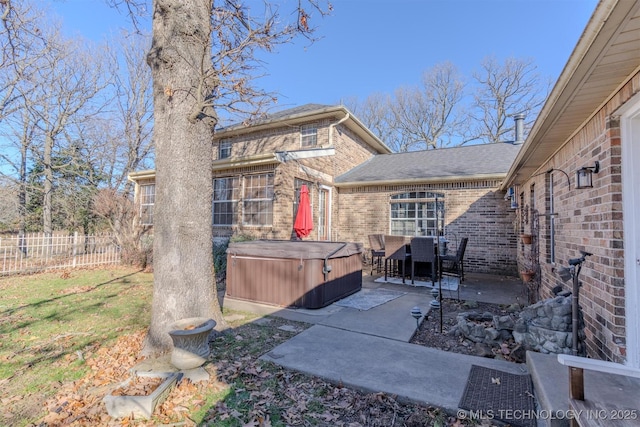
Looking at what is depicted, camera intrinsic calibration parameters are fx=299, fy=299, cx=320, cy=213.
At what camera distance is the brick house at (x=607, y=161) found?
192 cm

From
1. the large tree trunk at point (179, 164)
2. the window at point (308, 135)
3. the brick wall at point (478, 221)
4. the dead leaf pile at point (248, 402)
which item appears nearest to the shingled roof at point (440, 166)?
the brick wall at point (478, 221)

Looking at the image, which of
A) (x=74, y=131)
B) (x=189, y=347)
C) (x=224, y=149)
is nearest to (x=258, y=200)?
(x=224, y=149)

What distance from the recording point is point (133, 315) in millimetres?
4875

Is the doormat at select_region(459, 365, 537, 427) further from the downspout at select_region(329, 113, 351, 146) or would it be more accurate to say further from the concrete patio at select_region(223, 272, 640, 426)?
the downspout at select_region(329, 113, 351, 146)

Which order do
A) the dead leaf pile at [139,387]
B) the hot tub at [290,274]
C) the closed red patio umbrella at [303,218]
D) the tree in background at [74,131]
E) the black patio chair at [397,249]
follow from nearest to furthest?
the dead leaf pile at [139,387] → the hot tub at [290,274] → the black patio chair at [397,249] → the closed red patio umbrella at [303,218] → the tree in background at [74,131]

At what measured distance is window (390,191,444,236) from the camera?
32.4 ft

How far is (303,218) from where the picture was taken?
8.54m

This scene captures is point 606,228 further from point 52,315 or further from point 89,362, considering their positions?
point 52,315

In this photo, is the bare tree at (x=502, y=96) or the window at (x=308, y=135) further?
the bare tree at (x=502, y=96)

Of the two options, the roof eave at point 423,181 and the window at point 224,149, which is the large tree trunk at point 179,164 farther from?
the window at point 224,149

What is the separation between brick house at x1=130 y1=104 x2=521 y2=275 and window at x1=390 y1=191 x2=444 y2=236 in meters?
0.03

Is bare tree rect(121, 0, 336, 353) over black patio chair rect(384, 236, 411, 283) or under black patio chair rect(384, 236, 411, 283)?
over

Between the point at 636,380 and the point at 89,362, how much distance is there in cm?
489

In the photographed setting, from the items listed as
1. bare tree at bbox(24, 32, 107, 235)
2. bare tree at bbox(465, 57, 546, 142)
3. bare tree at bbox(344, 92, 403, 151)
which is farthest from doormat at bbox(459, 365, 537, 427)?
bare tree at bbox(344, 92, 403, 151)
